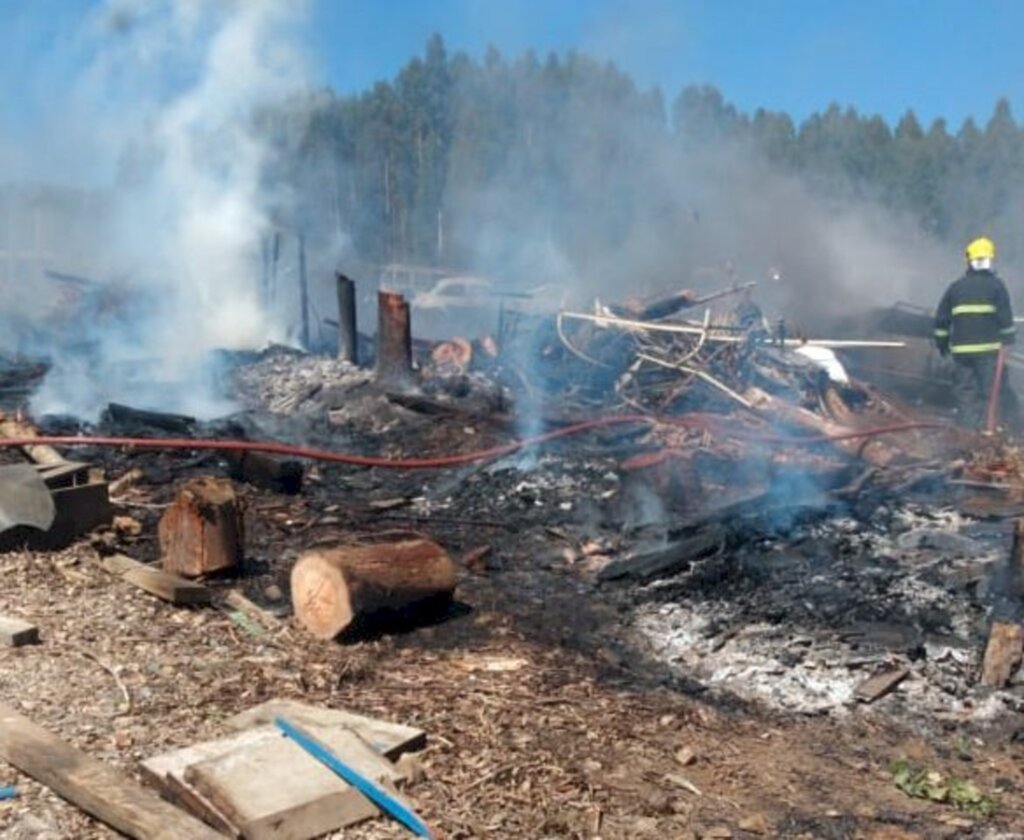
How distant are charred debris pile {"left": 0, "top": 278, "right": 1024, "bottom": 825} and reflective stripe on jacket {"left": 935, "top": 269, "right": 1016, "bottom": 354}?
3.13 ft

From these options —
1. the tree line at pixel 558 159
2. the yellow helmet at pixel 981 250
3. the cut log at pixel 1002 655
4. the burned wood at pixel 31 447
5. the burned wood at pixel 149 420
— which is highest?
the tree line at pixel 558 159

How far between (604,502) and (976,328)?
503 cm

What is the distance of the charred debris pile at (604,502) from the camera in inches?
217

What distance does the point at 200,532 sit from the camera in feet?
19.9

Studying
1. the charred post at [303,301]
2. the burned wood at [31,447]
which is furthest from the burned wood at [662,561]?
the charred post at [303,301]

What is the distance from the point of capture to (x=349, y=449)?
35.3ft

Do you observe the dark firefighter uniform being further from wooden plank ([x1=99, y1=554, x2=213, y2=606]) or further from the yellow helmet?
wooden plank ([x1=99, y1=554, x2=213, y2=606])

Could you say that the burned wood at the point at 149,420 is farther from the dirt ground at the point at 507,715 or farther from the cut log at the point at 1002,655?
the cut log at the point at 1002,655

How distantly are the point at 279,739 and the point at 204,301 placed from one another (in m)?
16.1

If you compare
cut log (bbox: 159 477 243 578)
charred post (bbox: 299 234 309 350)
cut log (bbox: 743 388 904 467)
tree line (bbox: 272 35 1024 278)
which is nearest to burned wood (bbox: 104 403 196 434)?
cut log (bbox: 159 477 243 578)

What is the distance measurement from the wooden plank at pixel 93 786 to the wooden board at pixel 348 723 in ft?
2.12

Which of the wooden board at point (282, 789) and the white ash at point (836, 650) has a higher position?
the wooden board at point (282, 789)

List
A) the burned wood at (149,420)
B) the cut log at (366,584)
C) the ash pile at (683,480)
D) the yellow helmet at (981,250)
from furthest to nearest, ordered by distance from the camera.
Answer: the yellow helmet at (981,250) → the burned wood at (149,420) → the ash pile at (683,480) → the cut log at (366,584)

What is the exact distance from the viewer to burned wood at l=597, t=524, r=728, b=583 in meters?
6.77
